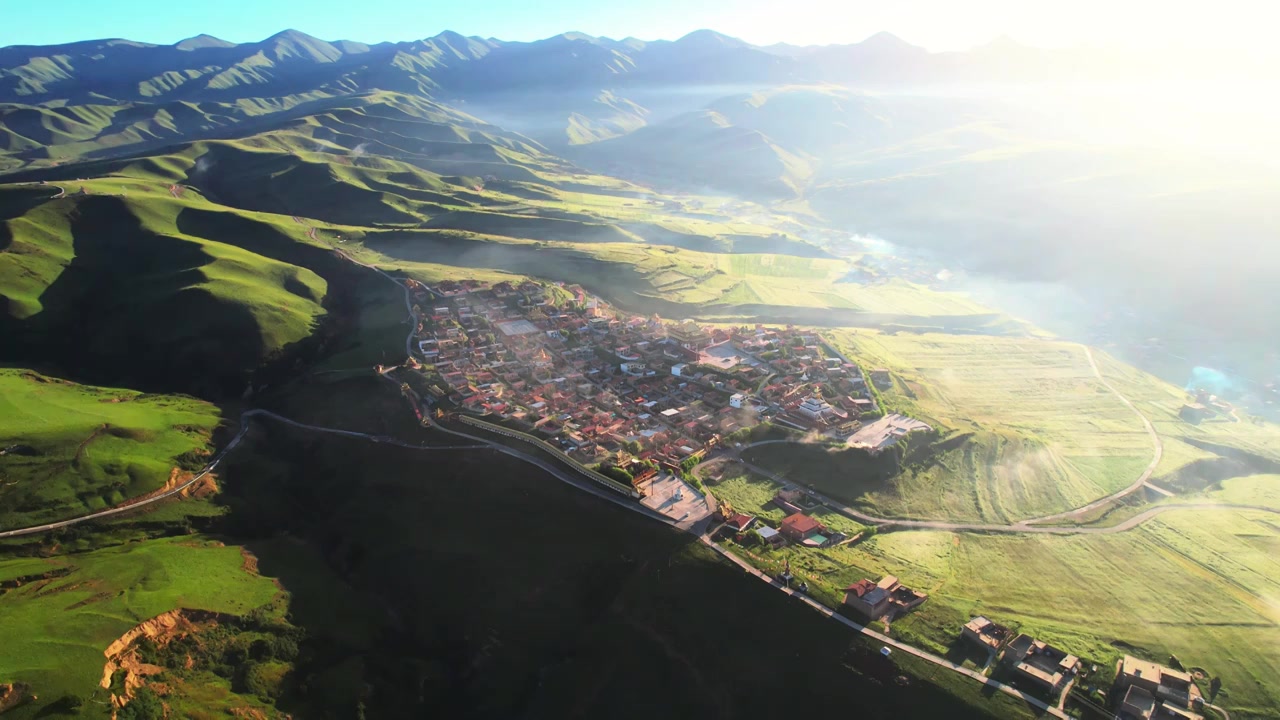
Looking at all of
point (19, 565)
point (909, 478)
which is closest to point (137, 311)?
point (19, 565)

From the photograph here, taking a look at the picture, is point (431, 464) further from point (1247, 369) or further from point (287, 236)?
Result: point (1247, 369)

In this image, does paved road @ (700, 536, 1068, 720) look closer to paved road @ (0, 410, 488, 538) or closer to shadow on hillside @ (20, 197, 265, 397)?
paved road @ (0, 410, 488, 538)

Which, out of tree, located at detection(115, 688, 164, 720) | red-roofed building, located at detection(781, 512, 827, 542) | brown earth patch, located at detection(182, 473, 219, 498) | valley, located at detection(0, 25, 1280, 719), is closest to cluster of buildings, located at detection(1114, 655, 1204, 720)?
valley, located at detection(0, 25, 1280, 719)

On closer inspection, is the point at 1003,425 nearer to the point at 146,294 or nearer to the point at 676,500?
the point at 676,500

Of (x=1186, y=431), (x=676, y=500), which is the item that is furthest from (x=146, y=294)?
(x=1186, y=431)

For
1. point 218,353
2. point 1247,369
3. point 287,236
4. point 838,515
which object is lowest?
point 1247,369
